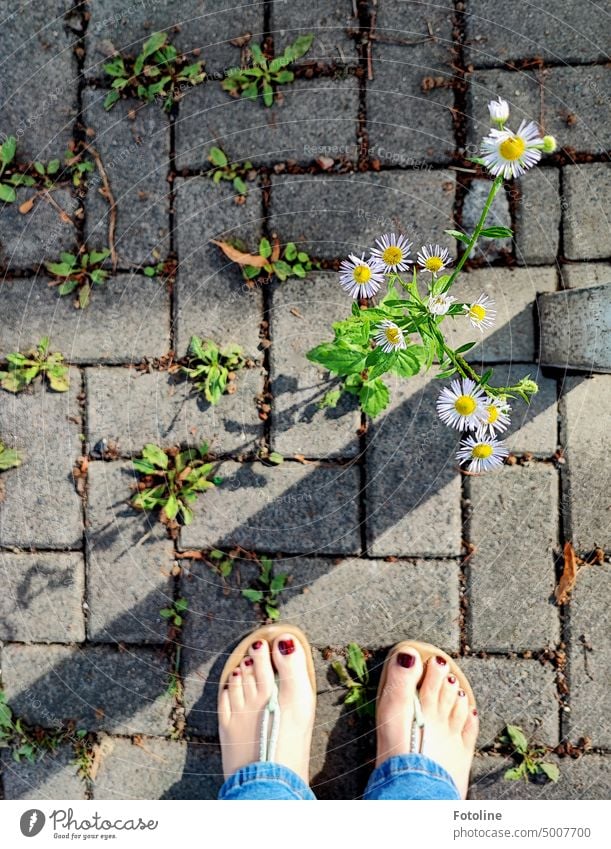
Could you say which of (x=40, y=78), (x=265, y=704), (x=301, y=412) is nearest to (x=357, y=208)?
(x=301, y=412)

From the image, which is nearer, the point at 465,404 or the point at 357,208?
the point at 465,404

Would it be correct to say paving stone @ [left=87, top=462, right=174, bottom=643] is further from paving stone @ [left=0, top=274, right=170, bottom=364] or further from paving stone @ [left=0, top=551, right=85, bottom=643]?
paving stone @ [left=0, top=274, right=170, bottom=364]

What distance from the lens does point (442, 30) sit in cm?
202

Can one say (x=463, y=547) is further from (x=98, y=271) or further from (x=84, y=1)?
(x=84, y=1)

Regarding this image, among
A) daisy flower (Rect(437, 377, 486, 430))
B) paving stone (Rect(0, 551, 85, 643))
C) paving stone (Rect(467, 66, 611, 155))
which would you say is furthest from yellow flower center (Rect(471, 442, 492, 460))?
paving stone (Rect(0, 551, 85, 643))

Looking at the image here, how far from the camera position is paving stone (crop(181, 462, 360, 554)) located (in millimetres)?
2053

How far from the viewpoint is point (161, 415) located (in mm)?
2076

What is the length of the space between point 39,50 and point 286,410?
1.31 metres

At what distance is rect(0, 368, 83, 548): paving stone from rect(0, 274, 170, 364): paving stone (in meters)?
0.11

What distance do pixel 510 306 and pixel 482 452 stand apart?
1.65ft

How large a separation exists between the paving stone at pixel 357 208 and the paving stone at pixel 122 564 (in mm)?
871

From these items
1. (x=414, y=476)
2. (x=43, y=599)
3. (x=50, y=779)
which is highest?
(x=414, y=476)

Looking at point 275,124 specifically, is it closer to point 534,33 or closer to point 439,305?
point 534,33

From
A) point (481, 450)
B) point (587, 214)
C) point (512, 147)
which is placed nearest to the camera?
point (512, 147)
